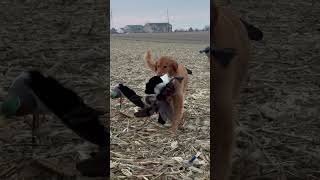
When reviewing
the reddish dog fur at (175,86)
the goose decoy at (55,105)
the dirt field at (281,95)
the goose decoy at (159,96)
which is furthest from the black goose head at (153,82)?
the goose decoy at (55,105)

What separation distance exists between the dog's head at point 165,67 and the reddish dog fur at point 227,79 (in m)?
2.70

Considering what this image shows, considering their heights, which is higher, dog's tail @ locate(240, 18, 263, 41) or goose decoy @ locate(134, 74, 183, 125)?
dog's tail @ locate(240, 18, 263, 41)

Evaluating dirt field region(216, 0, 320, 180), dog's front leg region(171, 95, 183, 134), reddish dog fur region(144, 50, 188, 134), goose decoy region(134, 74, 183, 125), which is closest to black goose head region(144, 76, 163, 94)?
goose decoy region(134, 74, 183, 125)

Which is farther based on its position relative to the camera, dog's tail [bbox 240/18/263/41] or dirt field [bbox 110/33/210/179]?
dirt field [bbox 110/33/210/179]

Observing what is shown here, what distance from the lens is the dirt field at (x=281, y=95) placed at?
7.19 feet

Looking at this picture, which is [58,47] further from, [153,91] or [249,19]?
[153,91]

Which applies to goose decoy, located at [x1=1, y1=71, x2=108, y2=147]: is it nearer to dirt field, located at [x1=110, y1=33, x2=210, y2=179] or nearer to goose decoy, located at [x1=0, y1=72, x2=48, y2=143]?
goose decoy, located at [x1=0, y1=72, x2=48, y2=143]

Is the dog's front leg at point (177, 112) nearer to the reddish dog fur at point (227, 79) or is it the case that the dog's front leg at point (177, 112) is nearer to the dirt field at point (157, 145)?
the dirt field at point (157, 145)

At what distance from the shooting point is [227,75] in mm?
2211

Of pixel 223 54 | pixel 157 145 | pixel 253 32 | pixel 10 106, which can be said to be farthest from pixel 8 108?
pixel 157 145

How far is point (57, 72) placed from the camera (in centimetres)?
210

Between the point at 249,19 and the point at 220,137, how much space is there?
1.99 ft

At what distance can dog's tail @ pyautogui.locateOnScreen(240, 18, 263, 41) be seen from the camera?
2.17 m

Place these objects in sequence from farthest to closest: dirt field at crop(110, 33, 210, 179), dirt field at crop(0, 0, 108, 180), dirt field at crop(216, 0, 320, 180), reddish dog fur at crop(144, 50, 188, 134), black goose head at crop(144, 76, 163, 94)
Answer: reddish dog fur at crop(144, 50, 188, 134) → black goose head at crop(144, 76, 163, 94) → dirt field at crop(110, 33, 210, 179) → dirt field at crop(216, 0, 320, 180) → dirt field at crop(0, 0, 108, 180)
